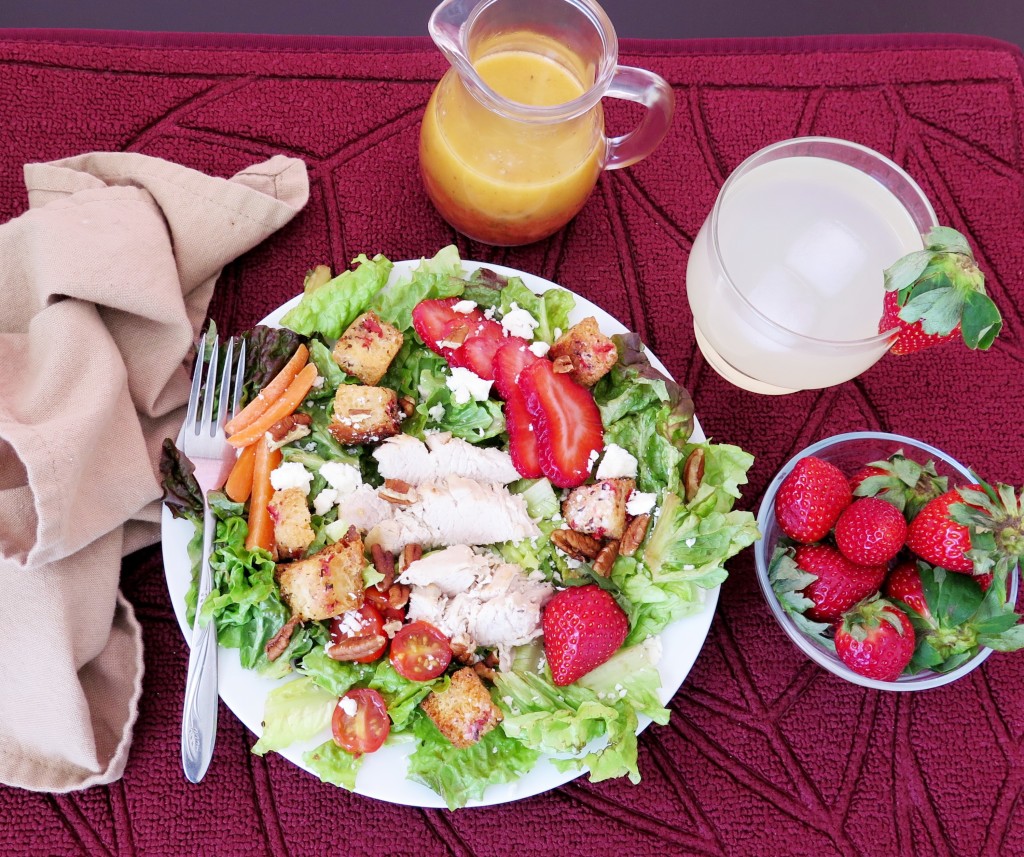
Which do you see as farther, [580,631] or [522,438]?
[522,438]

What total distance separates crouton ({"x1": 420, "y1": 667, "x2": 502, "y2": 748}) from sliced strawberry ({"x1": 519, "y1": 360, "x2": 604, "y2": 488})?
321 millimetres

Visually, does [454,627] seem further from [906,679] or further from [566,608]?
[906,679]

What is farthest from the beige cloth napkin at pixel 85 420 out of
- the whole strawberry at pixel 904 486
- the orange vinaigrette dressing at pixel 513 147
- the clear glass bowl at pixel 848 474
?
the whole strawberry at pixel 904 486

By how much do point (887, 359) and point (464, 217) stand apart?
77cm

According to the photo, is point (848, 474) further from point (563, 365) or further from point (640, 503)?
point (563, 365)

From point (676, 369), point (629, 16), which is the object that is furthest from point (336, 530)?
point (629, 16)

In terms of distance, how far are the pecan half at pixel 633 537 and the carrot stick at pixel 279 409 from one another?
0.51m

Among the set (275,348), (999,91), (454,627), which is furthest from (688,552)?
(999,91)

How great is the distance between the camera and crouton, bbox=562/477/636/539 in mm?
1263

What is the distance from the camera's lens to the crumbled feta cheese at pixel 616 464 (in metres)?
1.29

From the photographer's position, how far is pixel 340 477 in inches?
50.0

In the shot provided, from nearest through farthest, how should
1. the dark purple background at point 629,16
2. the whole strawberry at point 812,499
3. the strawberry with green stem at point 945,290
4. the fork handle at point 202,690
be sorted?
the strawberry with green stem at point 945,290 → the fork handle at point 202,690 → the whole strawberry at point 812,499 → the dark purple background at point 629,16

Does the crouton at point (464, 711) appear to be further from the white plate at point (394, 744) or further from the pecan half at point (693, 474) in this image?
the pecan half at point (693, 474)

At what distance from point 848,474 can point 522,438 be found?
54 centimetres
